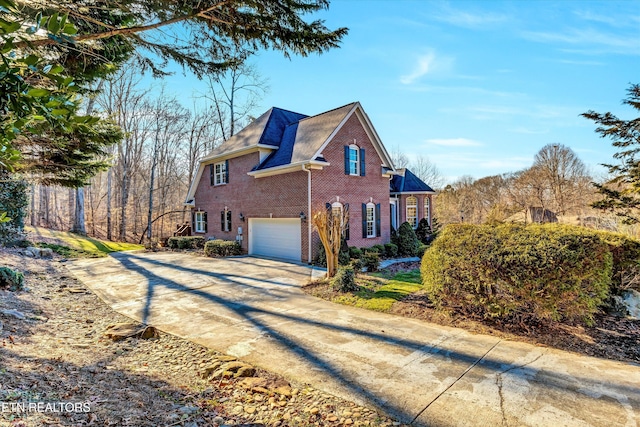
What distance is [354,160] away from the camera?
16.7 meters

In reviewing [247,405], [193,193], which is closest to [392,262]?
[247,405]

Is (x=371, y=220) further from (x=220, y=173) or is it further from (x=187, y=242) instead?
(x=187, y=242)

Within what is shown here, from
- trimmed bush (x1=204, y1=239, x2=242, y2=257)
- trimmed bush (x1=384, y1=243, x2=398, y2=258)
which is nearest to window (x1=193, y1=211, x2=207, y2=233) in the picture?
trimmed bush (x1=204, y1=239, x2=242, y2=257)

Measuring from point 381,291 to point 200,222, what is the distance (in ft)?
56.1

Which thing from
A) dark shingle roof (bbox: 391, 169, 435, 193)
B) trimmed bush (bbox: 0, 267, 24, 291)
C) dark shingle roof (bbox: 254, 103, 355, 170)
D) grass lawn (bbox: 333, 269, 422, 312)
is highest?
dark shingle roof (bbox: 254, 103, 355, 170)

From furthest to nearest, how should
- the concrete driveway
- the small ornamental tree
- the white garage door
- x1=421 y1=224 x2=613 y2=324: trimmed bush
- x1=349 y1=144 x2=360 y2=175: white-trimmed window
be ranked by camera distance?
1. x1=349 y1=144 x2=360 y2=175: white-trimmed window
2. the white garage door
3. the small ornamental tree
4. x1=421 y1=224 x2=613 y2=324: trimmed bush
5. the concrete driveway

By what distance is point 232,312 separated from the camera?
758 cm

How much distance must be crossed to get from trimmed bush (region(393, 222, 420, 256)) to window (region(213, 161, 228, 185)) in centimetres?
A: 1112

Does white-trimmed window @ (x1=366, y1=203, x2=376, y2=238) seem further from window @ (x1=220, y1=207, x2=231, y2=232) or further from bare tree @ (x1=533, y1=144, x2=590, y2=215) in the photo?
bare tree @ (x1=533, y1=144, x2=590, y2=215)

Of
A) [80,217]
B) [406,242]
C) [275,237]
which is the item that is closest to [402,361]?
[275,237]

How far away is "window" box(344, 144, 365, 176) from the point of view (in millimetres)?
16234

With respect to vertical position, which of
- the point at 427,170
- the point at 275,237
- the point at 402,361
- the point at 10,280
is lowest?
the point at 402,361

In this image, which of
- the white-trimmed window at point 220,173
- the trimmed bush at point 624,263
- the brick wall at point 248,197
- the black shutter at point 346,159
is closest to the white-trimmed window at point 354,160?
the black shutter at point 346,159

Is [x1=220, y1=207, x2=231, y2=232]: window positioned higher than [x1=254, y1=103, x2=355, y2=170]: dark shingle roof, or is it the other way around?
[x1=254, y1=103, x2=355, y2=170]: dark shingle roof
